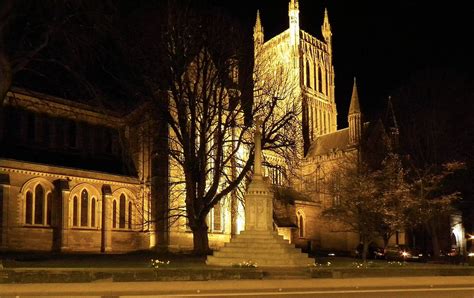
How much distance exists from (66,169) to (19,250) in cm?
665

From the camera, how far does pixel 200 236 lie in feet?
109

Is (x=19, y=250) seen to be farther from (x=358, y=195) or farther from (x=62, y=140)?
(x=358, y=195)

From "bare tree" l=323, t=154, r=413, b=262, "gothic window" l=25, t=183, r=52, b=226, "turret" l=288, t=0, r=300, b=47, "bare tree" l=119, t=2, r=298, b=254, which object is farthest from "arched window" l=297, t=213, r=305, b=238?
"bare tree" l=119, t=2, r=298, b=254

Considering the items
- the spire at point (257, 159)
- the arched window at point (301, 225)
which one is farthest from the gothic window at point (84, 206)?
the arched window at point (301, 225)

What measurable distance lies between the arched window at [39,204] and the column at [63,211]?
1115 mm

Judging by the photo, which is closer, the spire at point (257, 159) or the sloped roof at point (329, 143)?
the spire at point (257, 159)

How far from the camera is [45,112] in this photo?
151ft

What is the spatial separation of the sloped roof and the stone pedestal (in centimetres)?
4704

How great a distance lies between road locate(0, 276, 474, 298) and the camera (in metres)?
15.9

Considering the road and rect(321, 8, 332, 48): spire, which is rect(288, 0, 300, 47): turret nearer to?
rect(321, 8, 332, 48): spire

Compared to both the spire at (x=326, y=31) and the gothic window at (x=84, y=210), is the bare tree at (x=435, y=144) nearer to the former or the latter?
the gothic window at (x=84, y=210)

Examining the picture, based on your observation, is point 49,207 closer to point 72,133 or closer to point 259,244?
point 72,133

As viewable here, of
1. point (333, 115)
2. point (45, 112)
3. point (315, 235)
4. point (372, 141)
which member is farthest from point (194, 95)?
point (333, 115)

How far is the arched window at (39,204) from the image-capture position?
40.6 m
